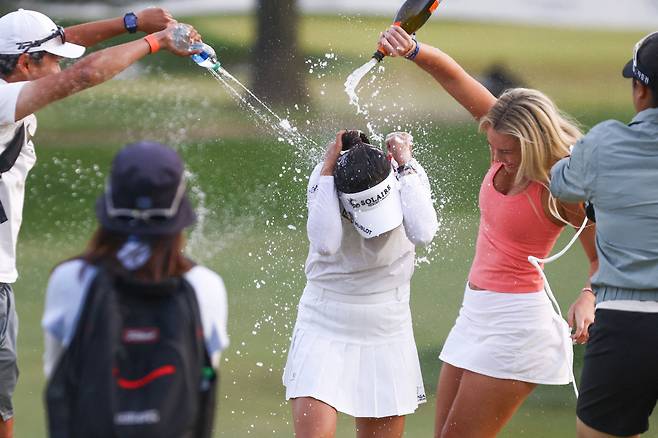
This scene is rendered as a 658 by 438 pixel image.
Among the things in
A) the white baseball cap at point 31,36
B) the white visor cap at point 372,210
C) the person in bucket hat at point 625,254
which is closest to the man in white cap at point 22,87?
the white baseball cap at point 31,36

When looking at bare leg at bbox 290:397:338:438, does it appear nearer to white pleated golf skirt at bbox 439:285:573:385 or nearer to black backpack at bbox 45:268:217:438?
white pleated golf skirt at bbox 439:285:573:385

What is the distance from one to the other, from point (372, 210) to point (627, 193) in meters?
0.78

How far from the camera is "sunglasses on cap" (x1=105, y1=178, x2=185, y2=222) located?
2.21 meters

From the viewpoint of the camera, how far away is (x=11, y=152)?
11.5 feet

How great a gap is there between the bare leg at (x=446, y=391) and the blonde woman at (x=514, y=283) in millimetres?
40

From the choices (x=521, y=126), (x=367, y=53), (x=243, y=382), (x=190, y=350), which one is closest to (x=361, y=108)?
(x=367, y=53)

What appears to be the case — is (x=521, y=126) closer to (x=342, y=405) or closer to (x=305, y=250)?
(x=342, y=405)

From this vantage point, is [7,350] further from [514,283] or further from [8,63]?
[514,283]

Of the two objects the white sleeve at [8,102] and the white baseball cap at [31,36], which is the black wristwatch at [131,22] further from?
the white sleeve at [8,102]

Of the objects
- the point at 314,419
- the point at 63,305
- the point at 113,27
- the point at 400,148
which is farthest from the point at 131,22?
the point at 63,305

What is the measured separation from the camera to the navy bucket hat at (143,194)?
7.20 ft

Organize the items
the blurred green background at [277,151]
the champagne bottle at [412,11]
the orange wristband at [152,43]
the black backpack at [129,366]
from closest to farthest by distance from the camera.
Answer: the black backpack at [129,366]
the orange wristband at [152,43]
the champagne bottle at [412,11]
the blurred green background at [277,151]

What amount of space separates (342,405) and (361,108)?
144 inches

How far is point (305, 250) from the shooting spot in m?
5.94
